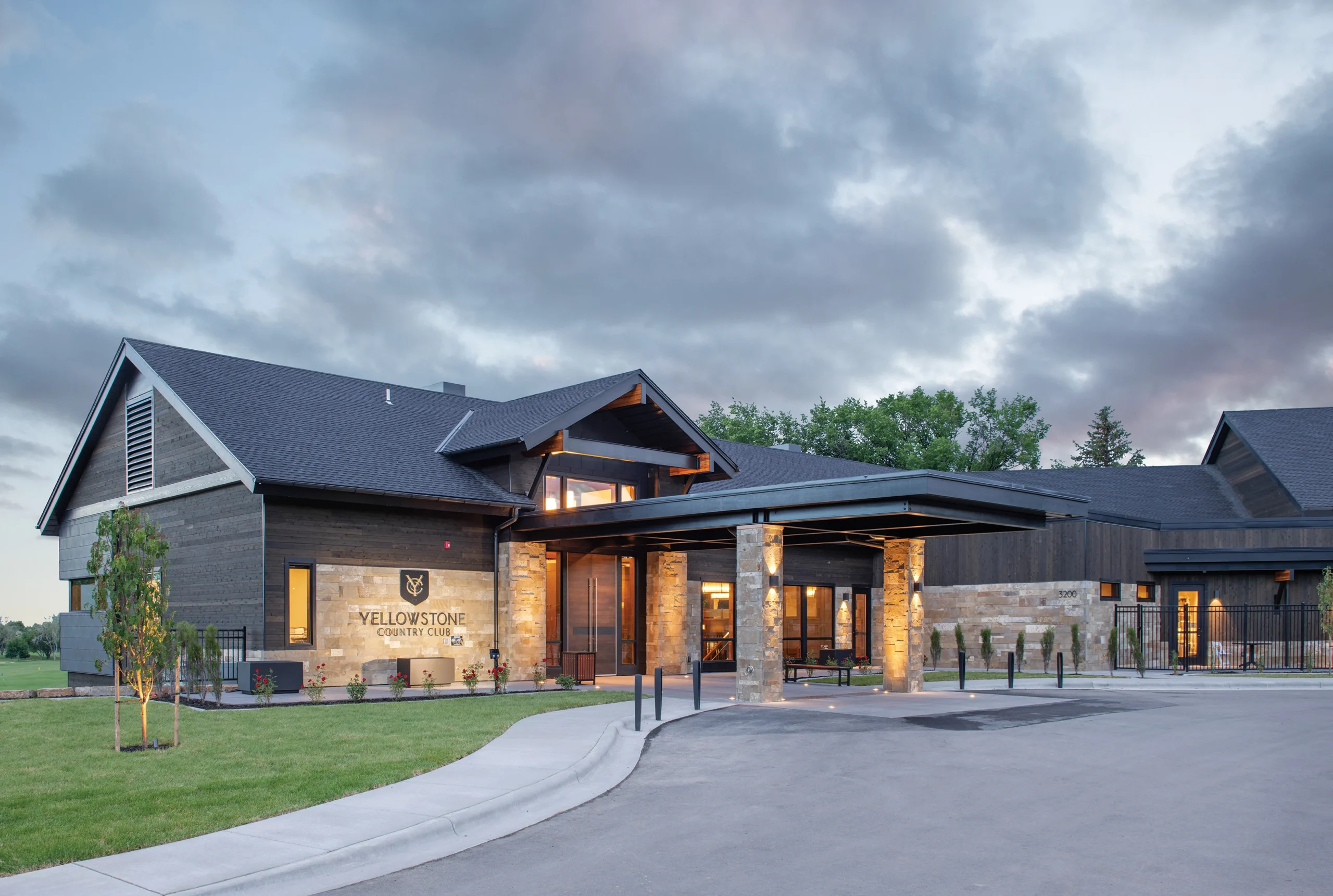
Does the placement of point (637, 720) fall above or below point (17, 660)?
above

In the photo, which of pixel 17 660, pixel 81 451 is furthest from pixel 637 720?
pixel 17 660

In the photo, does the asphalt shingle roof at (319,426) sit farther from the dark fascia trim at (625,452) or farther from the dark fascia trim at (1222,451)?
the dark fascia trim at (1222,451)

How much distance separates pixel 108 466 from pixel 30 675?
8174mm

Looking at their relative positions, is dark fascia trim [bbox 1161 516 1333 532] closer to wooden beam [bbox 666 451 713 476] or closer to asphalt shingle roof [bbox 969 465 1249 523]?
asphalt shingle roof [bbox 969 465 1249 523]

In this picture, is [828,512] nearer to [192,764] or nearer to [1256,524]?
[192,764]

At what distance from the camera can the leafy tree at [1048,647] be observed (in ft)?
103

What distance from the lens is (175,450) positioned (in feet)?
82.4

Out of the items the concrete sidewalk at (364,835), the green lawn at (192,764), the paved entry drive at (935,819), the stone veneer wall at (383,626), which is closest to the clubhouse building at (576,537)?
the stone veneer wall at (383,626)

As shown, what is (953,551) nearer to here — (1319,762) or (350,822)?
(1319,762)

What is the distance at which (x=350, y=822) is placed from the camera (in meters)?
8.83

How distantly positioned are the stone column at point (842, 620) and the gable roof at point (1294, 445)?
575 inches

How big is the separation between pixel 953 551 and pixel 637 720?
21.6 m

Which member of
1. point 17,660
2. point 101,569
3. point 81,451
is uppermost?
point 81,451

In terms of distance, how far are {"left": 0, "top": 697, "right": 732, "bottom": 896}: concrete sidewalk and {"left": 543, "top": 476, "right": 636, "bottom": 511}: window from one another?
14051 millimetres
